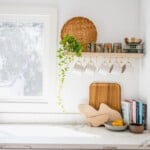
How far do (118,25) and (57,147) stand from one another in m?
1.45

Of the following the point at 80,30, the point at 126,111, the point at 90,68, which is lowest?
the point at 126,111

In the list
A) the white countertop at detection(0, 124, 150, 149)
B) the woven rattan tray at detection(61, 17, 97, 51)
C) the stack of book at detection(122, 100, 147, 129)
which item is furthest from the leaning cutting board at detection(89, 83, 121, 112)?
the woven rattan tray at detection(61, 17, 97, 51)

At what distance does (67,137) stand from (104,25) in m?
1.25

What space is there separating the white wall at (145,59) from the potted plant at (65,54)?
64 centimetres

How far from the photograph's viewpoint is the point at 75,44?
2494mm

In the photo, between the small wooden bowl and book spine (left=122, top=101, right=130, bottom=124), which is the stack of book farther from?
the small wooden bowl

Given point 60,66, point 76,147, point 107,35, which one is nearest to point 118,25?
point 107,35

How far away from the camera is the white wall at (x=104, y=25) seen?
274 cm

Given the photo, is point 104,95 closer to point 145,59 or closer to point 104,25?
point 145,59

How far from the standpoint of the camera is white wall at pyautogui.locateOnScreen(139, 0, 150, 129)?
8.05ft

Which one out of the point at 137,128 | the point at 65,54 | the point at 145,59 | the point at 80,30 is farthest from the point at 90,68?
the point at 137,128

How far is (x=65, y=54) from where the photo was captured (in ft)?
8.45

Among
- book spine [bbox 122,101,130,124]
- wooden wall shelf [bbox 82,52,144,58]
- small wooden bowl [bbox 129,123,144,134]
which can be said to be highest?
wooden wall shelf [bbox 82,52,144,58]

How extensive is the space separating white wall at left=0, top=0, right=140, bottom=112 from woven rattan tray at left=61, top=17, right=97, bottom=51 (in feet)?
0.25
